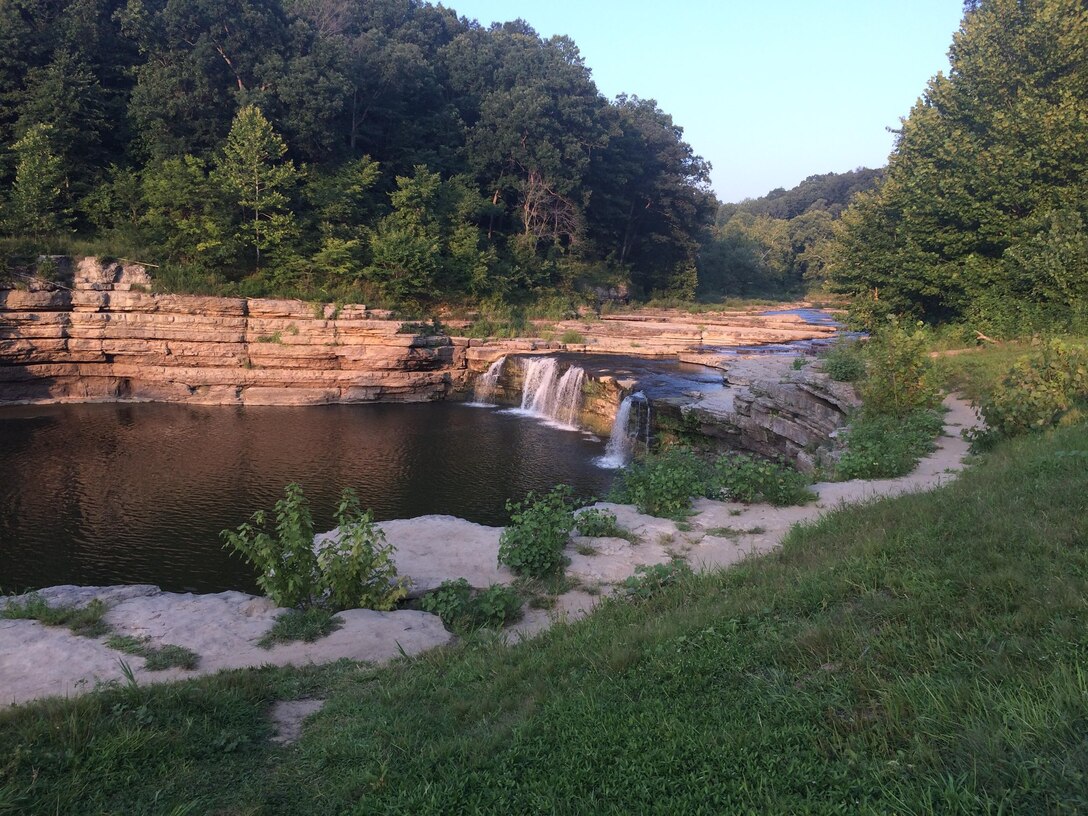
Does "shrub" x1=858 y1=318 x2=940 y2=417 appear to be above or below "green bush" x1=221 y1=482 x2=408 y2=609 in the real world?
above

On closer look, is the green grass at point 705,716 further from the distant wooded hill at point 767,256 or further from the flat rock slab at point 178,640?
the distant wooded hill at point 767,256

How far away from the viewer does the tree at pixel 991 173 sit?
48.5ft

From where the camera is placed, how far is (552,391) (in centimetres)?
→ 1853

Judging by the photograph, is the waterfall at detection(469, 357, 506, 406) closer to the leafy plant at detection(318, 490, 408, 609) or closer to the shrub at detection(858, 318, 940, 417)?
the shrub at detection(858, 318, 940, 417)

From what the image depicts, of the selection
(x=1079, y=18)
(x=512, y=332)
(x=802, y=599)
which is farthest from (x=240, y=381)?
(x=1079, y=18)

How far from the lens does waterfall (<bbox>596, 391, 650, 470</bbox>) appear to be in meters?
14.5

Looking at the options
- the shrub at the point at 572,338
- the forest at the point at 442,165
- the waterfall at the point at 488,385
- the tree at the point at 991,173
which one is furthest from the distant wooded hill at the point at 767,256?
the waterfall at the point at 488,385

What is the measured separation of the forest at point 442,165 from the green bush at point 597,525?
12.9 meters

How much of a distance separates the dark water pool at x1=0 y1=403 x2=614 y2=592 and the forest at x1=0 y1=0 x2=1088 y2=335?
6272mm

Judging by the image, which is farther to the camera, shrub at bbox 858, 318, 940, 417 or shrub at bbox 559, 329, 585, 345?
shrub at bbox 559, 329, 585, 345

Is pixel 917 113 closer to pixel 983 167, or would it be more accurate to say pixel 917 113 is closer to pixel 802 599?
pixel 983 167

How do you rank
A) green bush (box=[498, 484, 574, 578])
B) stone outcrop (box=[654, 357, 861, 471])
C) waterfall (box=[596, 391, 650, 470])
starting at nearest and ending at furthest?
green bush (box=[498, 484, 574, 578]), stone outcrop (box=[654, 357, 861, 471]), waterfall (box=[596, 391, 650, 470])

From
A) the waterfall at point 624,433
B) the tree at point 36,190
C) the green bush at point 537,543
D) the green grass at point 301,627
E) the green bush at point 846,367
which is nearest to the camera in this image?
the green grass at point 301,627

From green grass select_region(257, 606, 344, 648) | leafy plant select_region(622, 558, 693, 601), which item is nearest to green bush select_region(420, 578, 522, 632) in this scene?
green grass select_region(257, 606, 344, 648)
